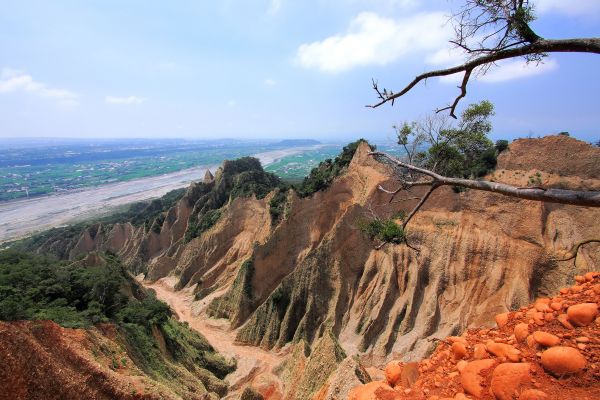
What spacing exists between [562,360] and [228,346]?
28128 millimetres

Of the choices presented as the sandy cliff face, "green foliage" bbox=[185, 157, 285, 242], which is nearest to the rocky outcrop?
the sandy cliff face

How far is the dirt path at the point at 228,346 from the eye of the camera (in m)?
24.9

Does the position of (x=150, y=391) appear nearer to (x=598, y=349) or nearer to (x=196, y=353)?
(x=196, y=353)

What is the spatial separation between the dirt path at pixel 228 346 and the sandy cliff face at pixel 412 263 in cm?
92

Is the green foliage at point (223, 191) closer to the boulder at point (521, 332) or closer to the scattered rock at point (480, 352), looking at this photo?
the scattered rock at point (480, 352)

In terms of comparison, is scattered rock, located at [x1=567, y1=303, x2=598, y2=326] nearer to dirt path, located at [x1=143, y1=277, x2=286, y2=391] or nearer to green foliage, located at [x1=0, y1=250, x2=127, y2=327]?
green foliage, located at [x1=0, y1=250, x2=127, y2=327]

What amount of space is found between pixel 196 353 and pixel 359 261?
45.0ft

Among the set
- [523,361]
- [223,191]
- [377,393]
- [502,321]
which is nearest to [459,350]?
[502,321]

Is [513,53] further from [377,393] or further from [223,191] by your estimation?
[223,191]

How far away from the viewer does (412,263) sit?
83.1 ft

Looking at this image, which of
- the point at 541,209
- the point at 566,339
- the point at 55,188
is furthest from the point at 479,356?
the point at 55,188

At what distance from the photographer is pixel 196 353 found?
24.9m

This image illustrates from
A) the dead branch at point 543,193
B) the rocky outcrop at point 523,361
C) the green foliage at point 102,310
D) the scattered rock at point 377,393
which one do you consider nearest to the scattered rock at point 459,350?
the rocky outcrop at point 523,361

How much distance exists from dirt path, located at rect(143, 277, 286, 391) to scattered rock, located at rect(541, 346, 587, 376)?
2147cm
